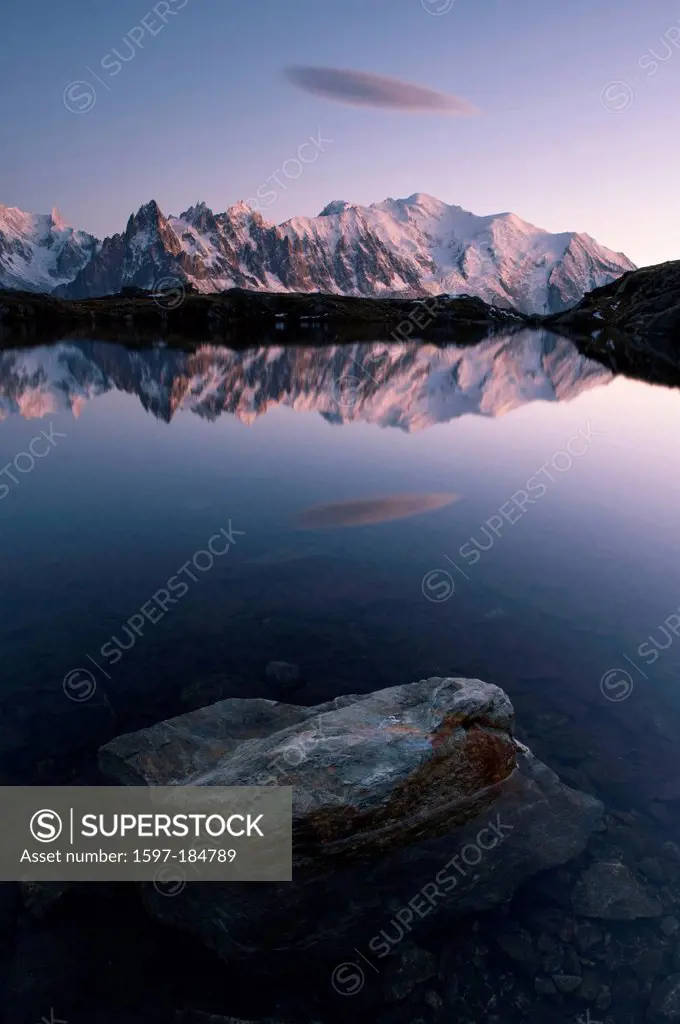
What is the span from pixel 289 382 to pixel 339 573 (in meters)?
55.5

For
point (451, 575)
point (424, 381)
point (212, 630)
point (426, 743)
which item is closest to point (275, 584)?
point (212, 630)

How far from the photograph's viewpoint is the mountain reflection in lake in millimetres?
13044

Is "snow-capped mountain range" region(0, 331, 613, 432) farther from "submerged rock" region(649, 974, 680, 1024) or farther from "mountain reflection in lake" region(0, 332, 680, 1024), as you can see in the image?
"submerged rock" region(649, 974, 680, 1024)

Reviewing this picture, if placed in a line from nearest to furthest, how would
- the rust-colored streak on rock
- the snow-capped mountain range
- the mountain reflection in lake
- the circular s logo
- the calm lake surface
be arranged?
the rust-colored streak on rock
the circular s logo
the mountain reflection in lake
the calm lake surface
the snow-capped mountain range

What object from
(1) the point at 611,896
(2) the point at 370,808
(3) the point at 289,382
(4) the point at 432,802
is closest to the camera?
(1) the point at 611,896

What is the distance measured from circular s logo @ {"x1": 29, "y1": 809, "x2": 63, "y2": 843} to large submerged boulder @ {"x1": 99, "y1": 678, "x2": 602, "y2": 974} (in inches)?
48.3

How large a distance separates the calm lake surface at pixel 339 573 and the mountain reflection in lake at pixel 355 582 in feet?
0.29

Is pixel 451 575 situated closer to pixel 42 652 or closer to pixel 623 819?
pixel 623 819

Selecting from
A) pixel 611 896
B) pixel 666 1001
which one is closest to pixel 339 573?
pixel 611 896

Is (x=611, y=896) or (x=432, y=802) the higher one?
(x=611, y=896)

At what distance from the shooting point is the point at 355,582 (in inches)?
786

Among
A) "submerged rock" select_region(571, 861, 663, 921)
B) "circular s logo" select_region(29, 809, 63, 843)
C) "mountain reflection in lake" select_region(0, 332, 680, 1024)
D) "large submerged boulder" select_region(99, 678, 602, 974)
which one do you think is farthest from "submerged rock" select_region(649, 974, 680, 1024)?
"circular s logo" select_region(29, 809, 63, 843)

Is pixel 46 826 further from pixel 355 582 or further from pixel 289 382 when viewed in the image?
pixel 289 382

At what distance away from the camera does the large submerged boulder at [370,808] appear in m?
9.23
